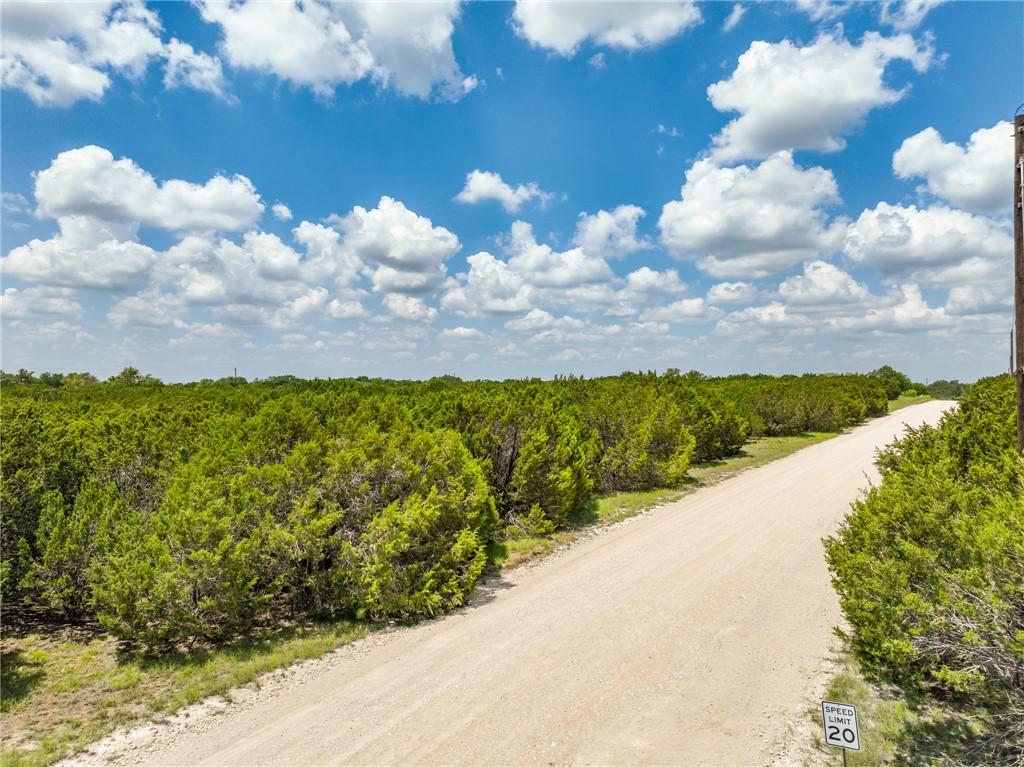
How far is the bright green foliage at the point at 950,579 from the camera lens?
5.38m

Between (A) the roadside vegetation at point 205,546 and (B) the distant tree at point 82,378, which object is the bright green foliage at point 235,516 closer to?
(A) the roadside vegetation at point 205,546

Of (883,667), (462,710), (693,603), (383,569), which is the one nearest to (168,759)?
(462,710)

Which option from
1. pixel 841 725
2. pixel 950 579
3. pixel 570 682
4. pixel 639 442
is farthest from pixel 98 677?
pixel 639 442

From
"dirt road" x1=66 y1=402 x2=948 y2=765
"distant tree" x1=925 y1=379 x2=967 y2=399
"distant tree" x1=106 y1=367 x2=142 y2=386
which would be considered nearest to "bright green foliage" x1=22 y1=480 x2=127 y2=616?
"dirt road" x1=66 y1=402 x2=948 y2=765

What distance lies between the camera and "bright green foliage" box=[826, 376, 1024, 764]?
5.38 m

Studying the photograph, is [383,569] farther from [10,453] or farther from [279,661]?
[10,453]

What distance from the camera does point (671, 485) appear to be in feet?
77.9

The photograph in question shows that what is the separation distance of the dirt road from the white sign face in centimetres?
170

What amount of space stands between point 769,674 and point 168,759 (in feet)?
27.8

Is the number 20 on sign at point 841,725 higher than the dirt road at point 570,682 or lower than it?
higher

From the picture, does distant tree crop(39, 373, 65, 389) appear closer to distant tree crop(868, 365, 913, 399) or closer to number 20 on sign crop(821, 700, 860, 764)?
number 20 on sign crop(821, 700, 860, 764)

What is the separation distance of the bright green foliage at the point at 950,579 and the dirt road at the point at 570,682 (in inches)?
61.5

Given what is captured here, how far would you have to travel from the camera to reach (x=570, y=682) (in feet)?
27.3

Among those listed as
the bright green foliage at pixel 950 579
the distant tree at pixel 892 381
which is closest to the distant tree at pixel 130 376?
the bright green foliage at pixel 950 579
